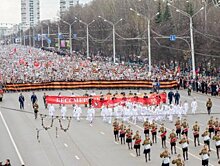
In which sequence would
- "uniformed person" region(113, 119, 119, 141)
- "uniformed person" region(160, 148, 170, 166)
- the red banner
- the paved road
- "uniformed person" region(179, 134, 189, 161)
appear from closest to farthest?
"uniformed person" region(160, 148, 170, 166) → "uniformed person" region(179, 134, 189, 161) → the paved road → "uniformed person" region(113, 119, 119, 141) → the red banner

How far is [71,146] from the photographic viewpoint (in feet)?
102

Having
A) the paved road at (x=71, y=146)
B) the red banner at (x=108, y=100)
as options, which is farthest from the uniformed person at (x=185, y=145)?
the red banner at (x=108, y=100)

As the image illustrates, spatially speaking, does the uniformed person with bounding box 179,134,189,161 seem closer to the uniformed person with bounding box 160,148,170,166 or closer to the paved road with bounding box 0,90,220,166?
the paved road with bounding box 0,90,220,166

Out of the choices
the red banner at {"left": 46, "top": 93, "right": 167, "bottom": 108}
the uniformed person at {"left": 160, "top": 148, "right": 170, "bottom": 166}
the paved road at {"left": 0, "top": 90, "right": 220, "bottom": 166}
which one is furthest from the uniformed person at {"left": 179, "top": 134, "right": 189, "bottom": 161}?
the red banner at {"left": 46, "top": 93, "right": 167, "bottom": 108}

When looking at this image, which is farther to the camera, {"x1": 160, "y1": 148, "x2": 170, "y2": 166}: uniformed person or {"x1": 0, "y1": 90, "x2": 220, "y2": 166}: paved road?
{"x1": 0, "y1": 90, "x2": 220, "y2": 166}: paved road

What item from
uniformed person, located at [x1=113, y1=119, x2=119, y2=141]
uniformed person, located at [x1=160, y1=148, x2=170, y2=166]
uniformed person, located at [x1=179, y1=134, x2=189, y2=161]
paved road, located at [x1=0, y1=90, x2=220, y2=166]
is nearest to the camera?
uniformed person, located at [x1=160, y1=148, x2=170, y2=166]

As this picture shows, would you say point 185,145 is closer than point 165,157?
No

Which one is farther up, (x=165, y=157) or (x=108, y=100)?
(x=108, y=100)

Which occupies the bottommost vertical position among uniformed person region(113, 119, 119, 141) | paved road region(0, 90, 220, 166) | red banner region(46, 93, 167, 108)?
paved road region(0, 90, 220, 166)

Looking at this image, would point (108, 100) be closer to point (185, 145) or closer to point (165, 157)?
point (185, 145)

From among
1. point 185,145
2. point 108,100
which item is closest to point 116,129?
point 185,145

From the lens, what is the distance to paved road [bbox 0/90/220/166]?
27250 mm

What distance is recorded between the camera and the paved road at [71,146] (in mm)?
27250

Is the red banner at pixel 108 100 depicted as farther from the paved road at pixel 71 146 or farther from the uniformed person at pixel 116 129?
the uniformed person at pixel 116 129
